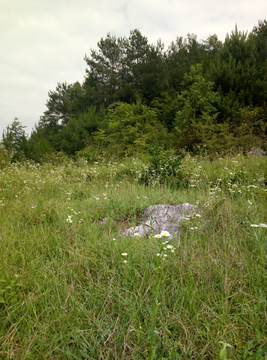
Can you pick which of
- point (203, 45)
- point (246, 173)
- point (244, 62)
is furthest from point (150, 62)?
point (246, 173)

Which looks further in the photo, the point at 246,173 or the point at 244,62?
the point at 244,62

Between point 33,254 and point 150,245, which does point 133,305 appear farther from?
point 33,254

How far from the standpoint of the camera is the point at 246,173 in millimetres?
4898

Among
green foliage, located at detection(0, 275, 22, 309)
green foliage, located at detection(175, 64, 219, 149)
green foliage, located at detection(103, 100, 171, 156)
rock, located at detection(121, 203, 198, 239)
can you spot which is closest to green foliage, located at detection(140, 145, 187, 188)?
rock, located at detection(121, 203, 198, 239)

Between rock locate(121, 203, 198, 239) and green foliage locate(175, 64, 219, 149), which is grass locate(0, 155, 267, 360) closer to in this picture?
rock locate(121, 203, 198, 239)

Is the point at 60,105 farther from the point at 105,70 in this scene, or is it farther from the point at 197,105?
the point at 197,105

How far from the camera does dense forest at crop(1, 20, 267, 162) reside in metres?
11.1

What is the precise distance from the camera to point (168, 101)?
715 inches

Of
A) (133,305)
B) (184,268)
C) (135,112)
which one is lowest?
(133,305)

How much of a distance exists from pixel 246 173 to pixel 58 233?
420 cm

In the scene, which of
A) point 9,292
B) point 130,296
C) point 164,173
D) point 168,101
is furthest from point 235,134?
point 9,292

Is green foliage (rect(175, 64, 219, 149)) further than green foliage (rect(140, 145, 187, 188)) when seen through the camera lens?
Yes

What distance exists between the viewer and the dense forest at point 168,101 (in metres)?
11.1

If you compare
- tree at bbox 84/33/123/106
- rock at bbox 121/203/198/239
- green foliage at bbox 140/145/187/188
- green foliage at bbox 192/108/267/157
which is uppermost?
tree at bbox 84/33/123/106
